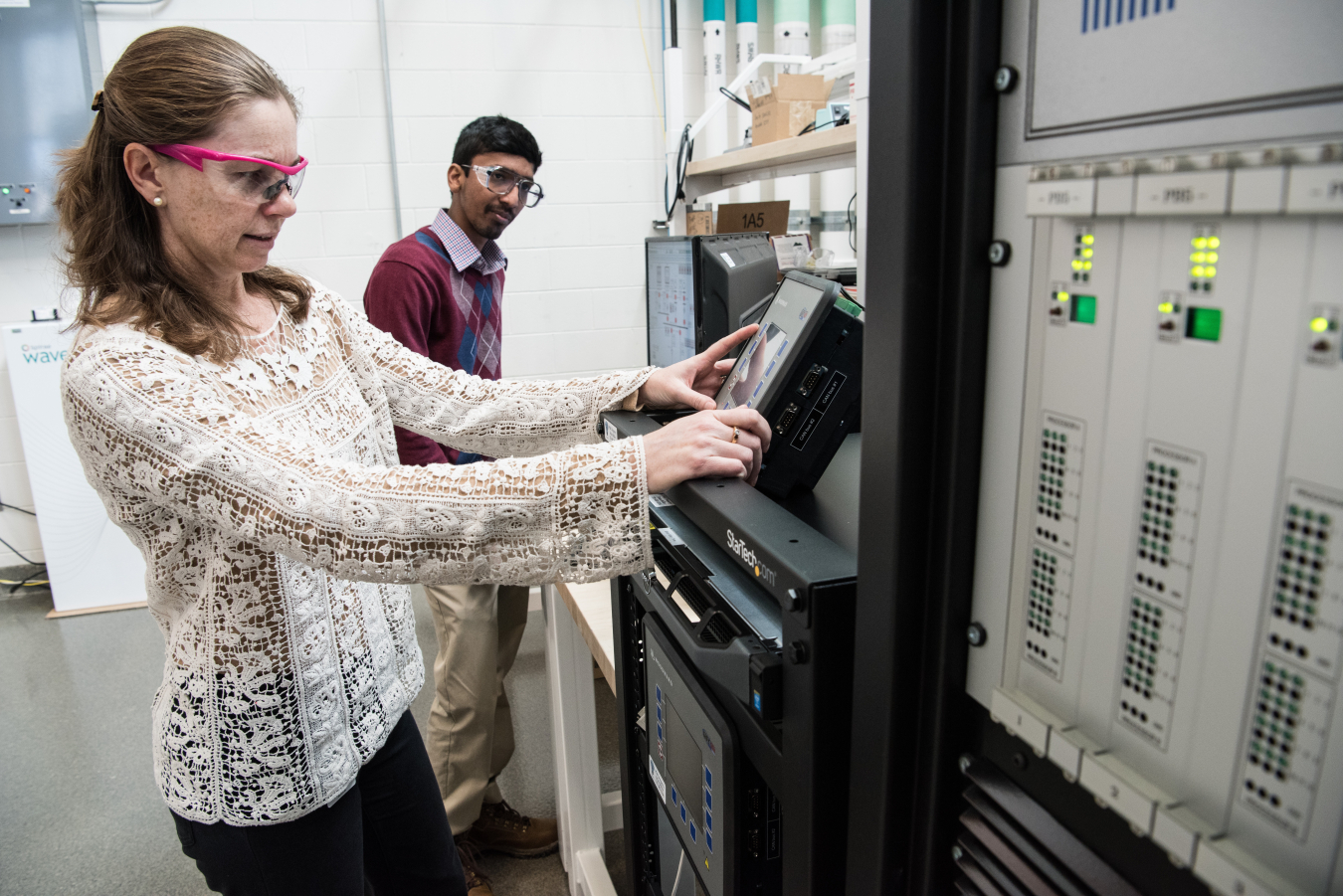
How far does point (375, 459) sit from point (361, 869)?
557 mm

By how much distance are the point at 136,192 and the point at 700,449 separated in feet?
2.41

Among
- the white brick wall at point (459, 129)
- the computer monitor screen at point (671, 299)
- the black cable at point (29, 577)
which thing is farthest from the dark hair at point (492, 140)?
the black cable at point (29, 577)

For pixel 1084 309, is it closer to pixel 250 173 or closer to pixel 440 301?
pixel 250 173

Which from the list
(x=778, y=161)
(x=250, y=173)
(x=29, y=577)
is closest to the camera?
(x=250, y=173)

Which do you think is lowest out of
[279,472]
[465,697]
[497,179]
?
[465,697]

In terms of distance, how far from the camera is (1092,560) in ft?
1.49

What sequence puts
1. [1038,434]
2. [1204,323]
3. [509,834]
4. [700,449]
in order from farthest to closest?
[509,834] < [700,449] < [1038,434] < [1204,323]

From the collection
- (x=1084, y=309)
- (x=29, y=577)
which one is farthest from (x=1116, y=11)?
(x=29, y=577)

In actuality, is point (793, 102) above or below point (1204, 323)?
above

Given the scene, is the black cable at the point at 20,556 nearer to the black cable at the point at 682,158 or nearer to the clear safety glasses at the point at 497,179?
the clear safety glasses at the point at 497,179

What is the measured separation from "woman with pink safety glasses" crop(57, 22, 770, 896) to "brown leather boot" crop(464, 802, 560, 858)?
0.75 meters

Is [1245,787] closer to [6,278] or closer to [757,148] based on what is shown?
[757,148]

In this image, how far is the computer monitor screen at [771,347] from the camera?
909mm

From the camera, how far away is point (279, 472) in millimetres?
823
